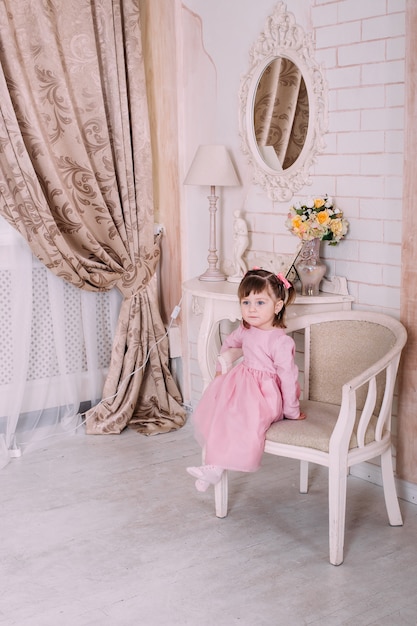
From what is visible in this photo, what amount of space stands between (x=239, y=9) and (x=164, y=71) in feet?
1.79

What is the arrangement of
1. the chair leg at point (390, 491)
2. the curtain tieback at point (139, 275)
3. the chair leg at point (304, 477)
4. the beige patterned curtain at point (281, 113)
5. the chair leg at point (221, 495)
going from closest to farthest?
the chair leg at point (390, 491) < the chair leg at point (221, 495) < the chair leg at point (304, 477) < the beige patterned curtain at point (281, 113) < the curtain tieback at point (139, 275)

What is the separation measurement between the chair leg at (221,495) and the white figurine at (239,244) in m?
0.98

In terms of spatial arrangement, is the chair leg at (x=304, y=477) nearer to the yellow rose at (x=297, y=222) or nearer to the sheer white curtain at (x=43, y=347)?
the yellow rose at (x=297, y=222)

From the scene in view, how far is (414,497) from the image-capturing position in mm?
2920

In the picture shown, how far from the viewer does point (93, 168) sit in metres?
3.71

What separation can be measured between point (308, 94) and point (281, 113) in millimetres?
175

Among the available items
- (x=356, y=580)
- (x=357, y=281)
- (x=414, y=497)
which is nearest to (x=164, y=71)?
(x=357, y=281)

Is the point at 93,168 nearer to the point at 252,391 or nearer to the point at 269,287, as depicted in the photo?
the point at 269,287

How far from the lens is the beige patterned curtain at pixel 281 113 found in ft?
10.5

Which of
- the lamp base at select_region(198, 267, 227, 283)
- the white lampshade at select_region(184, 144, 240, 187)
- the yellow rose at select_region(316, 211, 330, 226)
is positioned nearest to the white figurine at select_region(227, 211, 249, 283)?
the lamp base at select_region(198, 267, 227, 283)

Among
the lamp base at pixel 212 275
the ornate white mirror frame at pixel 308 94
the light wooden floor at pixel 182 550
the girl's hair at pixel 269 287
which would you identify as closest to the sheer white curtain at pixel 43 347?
the light wooden floor at pixel 182 550

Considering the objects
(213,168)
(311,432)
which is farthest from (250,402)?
(213,168)

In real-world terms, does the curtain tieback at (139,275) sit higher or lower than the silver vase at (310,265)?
lower

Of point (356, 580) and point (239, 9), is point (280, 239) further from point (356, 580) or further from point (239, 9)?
point (356, 580)
